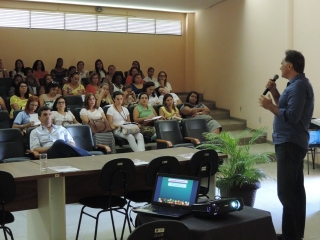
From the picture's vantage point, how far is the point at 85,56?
36.6 feet

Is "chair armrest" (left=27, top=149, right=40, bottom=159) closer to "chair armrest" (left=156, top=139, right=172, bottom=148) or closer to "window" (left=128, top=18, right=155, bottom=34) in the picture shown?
"chair armrest" (left=156, top=139, right=172, bottom=148)

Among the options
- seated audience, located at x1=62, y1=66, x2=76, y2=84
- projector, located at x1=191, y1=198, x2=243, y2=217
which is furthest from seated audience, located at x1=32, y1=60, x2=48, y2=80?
projector, located at x1=191, y1=198, x2=243, y2=217

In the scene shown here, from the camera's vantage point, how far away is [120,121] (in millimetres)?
7480

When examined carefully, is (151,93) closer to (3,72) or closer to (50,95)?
(50,95)

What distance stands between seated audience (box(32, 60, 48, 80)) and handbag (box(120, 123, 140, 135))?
11.9 feet

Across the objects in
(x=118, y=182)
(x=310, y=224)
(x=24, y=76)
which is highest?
(x=24, y=76)

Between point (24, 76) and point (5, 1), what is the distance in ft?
5.59

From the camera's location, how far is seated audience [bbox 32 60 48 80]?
10.1 m

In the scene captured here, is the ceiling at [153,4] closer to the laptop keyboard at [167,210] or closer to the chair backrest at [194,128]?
the chair backrest at [194,128]

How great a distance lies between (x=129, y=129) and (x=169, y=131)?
59 cm

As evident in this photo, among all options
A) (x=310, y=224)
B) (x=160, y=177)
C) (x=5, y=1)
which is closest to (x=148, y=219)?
(x=160, y=177)

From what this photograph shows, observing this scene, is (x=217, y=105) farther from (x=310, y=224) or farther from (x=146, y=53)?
(x=310, y=224)

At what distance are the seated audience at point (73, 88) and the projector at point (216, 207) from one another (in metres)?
6.41

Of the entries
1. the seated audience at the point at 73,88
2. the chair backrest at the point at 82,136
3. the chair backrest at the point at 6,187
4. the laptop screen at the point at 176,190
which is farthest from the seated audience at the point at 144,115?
the laptop screen at the point at 176,190
